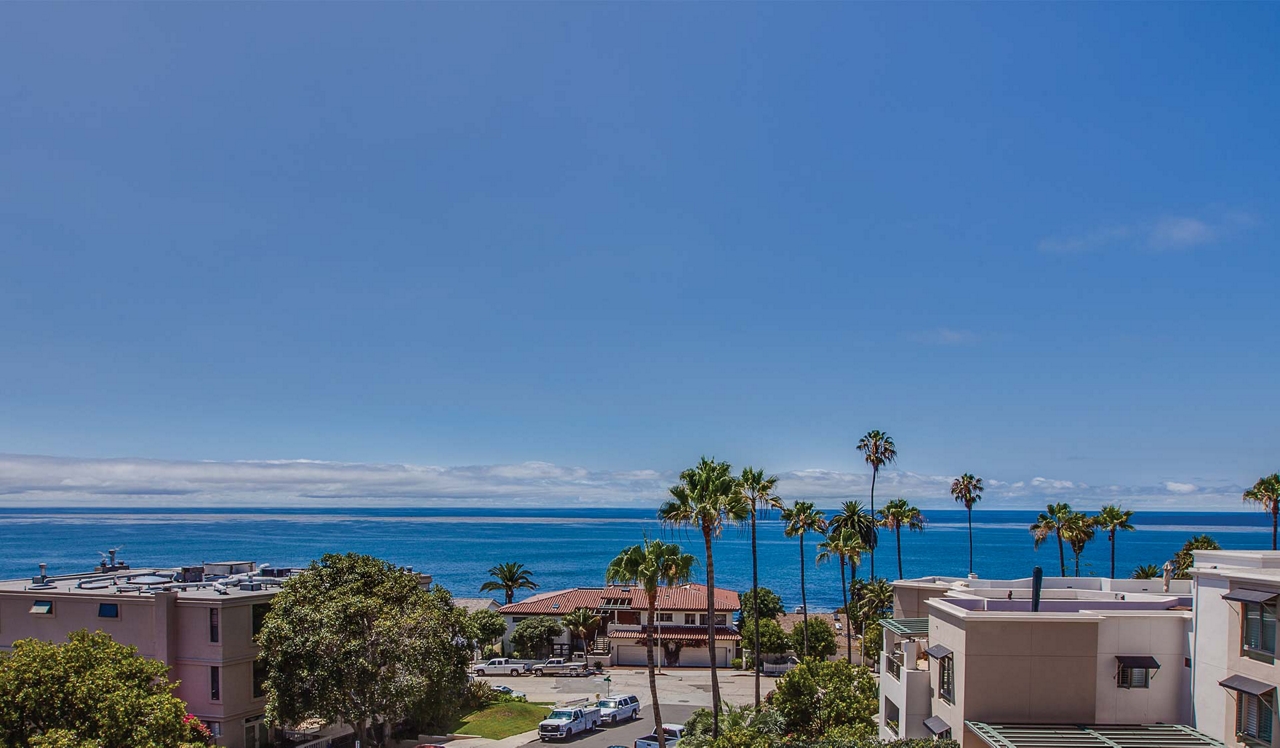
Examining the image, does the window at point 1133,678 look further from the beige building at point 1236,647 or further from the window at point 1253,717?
the window at point 1253,717

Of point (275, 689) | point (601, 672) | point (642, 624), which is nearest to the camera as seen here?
point (275, 689)

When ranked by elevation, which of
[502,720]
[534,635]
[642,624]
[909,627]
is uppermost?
[909,627]

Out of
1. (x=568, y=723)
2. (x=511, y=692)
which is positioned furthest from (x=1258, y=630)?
(x=511, y=692)

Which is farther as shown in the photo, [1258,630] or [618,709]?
[618,709]

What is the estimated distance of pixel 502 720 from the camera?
4356 centimetres

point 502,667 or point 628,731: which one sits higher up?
point 628,731

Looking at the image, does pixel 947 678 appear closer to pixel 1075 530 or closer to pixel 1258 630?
pixel 1258 630

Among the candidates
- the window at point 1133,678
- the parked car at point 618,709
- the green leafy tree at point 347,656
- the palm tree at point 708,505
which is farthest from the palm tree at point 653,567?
the window at point 1133,678

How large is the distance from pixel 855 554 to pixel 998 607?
27805 millimetres

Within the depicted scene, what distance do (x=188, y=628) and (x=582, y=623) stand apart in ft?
118

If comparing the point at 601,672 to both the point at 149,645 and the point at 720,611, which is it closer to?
the point at 720,611

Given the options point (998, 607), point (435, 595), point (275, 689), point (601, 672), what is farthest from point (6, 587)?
point (998, 607)

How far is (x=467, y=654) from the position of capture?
3578cm

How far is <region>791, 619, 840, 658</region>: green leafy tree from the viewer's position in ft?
194
